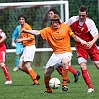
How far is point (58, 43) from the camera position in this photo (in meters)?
11.2

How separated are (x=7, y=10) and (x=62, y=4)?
7.58 feet

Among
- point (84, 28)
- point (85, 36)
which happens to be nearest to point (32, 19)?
point (85, 36)

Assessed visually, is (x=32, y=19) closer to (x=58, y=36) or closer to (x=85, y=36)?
(x=85, y=36)

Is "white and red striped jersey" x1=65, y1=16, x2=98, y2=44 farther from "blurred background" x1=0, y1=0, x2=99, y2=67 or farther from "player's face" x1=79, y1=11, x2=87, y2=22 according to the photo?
"blurred background" x1=0, y1=0, x2=99, y2=67

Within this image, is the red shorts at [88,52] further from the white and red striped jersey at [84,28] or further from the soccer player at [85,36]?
the white and red striped jersey at [84,28]

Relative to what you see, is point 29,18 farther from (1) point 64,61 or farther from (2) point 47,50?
(1) point 64,61

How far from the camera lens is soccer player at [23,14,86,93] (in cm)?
1097

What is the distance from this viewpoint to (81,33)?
11.4m

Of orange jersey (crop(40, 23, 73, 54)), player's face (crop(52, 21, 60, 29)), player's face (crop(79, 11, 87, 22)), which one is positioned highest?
player's face (crop(79, 11, 87, 22))

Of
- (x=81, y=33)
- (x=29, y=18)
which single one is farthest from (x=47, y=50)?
(x=81, y=33)

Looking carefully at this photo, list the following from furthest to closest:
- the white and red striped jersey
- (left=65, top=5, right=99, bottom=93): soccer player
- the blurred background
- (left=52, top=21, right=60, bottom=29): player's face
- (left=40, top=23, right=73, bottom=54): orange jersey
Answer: the blurred background, the white and red striped jersey, (left=65, top=5, right=99, bottom=93): soccer player, (left=40, top=23, right=73, bottom=54): orange jersey, (left=52, top=21, right=60, bottom=29): player's face

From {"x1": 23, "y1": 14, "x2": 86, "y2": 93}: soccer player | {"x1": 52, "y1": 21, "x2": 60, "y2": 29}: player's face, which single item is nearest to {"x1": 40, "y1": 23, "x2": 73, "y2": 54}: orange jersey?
{"x1": 23, "y1": 14, "x2": 86, "y2": 93}: soccer player

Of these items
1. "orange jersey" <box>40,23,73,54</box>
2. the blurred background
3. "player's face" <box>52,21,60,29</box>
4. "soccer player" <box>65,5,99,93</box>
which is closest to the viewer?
"player's face" <box>52,21,60,29</box>

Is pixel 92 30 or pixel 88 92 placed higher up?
pixel 92 30
